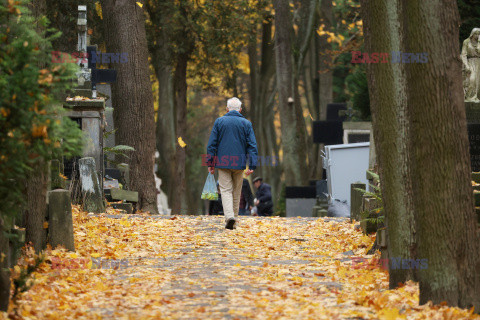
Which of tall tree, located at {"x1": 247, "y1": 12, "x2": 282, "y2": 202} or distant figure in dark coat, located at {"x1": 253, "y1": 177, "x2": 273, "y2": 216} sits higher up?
tall tree, located at {"x1": 247, "y1": 12, "x2": 282, "y2": 202}

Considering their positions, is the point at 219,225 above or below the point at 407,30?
below

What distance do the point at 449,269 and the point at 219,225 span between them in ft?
22.8

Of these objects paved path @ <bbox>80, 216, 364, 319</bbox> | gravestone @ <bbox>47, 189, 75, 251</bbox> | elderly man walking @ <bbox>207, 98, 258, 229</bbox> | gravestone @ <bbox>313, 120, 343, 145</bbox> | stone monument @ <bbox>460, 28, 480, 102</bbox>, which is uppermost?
stone monument @ <bbox>460, 28, 480, 102</bbox>

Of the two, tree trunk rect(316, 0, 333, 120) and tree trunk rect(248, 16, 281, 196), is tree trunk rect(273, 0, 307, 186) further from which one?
tree trunk rect(248, 16, 281, 196)

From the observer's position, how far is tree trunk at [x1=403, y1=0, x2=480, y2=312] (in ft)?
25.8

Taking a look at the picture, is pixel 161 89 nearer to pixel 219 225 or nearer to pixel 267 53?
pixel 267 53

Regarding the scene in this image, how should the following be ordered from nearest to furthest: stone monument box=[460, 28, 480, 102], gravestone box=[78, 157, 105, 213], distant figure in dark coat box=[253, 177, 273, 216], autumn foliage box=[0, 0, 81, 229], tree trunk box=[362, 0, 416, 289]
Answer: autumn foliage box=[0, 0, 81, 229] < tree trunk box=[362, 0, 416, 289] < gravestone box=[78, 157, 105, 213] < stone monument box=[460, 28, 480, 102] < distant figure in dark coat box=[253, 177, 273, 216]

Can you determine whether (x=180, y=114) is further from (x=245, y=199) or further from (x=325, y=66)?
(x=245, y=199)

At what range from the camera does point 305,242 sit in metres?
13.0

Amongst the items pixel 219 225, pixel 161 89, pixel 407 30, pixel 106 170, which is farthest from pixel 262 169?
pixel 407 30

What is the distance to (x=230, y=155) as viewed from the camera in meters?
13.7

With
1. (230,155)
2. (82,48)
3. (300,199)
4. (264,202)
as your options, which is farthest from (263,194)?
(230,155)

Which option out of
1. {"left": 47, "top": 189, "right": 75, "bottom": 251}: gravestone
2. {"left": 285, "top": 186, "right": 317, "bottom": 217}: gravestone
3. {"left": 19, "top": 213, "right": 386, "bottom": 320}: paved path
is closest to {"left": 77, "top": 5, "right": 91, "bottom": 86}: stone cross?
{"left": 19, "top": 213, "right": 386, "bottom": 320}: paved path

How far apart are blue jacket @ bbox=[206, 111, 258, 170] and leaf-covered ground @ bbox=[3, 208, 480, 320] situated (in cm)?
102
